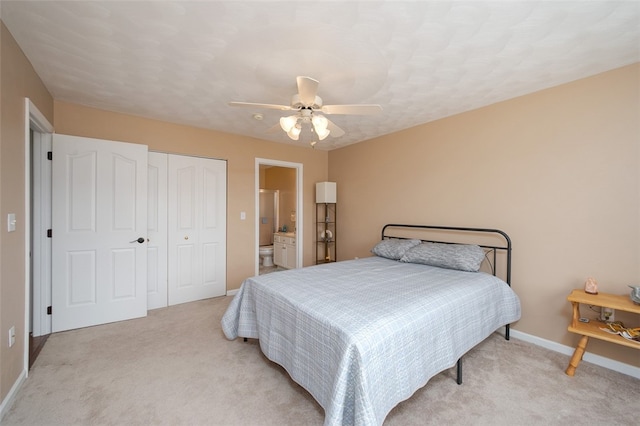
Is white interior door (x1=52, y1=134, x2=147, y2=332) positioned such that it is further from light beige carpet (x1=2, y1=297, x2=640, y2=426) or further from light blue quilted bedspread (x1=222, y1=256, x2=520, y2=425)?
light blue quilted bedspread (x1=222, y1=256, x2=520, y2=425)

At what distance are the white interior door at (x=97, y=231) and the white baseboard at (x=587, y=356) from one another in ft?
13.7

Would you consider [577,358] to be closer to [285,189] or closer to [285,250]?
[285,250]

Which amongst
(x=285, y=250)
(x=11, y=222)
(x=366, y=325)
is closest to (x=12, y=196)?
(x=11, y=222)

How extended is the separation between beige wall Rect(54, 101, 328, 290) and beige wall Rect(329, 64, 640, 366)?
205 cm

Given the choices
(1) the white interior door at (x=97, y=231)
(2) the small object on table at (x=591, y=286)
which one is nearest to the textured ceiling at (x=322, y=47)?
(1) the white interior door at (x=97, y=231)

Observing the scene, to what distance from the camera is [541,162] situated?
259 centimetres

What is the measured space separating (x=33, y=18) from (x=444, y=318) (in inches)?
129

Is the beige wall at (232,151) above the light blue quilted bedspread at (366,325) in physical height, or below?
above

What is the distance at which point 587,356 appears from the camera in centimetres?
234

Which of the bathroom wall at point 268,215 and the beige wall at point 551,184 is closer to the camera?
the beige wall at point 551,184

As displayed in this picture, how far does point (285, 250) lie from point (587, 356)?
4402 millimetres

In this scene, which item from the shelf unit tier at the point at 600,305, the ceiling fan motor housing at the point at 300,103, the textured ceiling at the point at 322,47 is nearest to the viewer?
the textured ceiling at the point at 322,47

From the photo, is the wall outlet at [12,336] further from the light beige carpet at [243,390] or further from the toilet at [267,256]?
the toilet at [267,256]

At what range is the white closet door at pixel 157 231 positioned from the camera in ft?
11.5
